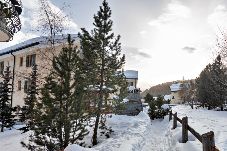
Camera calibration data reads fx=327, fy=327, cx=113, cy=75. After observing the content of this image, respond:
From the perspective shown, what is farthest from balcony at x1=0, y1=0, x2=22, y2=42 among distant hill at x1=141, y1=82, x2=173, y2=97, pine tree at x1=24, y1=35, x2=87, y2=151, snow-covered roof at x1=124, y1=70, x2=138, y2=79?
distant hill at x1=141, y1=82, x2=173, y2=97

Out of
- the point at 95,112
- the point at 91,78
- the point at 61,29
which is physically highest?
the point at 61,29

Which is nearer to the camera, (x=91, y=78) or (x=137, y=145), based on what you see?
(x=137, y=145)

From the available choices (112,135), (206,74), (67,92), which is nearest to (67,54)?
(67,92)

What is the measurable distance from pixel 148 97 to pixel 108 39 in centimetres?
2902

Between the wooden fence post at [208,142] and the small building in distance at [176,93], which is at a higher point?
the small building in distance at [176,93]

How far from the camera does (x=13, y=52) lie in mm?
37000

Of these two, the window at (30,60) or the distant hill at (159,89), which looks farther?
the distant hill at (159,89)

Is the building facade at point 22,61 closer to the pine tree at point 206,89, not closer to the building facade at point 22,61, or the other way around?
the building facade at point 22,61

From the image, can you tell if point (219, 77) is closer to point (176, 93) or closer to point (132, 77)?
point (132, 77)

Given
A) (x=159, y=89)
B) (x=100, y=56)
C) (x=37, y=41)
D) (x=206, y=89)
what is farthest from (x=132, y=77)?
(x=159, y=89)

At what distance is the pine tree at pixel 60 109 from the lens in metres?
14.0

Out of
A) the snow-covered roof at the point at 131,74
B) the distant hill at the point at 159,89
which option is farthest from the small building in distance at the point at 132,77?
the distant hill at the point at 159,89

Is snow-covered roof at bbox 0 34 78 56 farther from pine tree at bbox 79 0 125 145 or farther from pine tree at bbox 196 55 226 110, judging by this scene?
pine tree at bbox 196 55 226 110

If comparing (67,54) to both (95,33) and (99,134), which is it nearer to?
(95,33)
